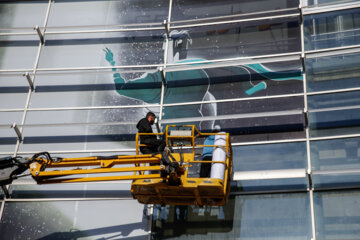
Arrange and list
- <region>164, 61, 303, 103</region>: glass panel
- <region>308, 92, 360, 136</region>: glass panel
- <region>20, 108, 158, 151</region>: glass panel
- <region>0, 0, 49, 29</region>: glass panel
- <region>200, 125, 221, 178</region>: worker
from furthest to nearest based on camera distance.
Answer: <region>0, 0, 49, 29</region>: glass panel → <region>20, 108, 158, 151</region>: glass panel → <region>164, 61, 303, 103</region>: glass panel → <region>308, 92, 360, 136</region>: glass panel → <region>200, 125, 221, 178</region>: worker

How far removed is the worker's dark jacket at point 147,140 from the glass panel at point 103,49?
11.1ft

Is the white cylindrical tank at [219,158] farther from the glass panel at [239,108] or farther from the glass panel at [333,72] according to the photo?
the glass panel at [333,72]

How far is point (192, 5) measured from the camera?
65.3ft

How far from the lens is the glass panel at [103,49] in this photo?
19344mm

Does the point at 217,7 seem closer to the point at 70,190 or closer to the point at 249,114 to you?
the point at 249,114

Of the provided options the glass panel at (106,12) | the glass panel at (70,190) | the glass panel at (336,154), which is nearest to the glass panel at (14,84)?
the glass panel at (106,12)

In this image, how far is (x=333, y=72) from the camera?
17609 mm

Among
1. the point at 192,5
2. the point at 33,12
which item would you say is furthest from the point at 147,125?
the point at 33,12

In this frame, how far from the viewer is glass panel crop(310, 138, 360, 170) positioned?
16.1m

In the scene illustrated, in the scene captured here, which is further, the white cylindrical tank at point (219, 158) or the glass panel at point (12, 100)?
the glass panel at point (12, 100)

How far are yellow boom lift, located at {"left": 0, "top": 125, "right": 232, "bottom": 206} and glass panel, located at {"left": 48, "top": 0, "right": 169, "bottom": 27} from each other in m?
5.64

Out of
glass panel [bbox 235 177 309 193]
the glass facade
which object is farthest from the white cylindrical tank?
glass panel [bbox 235 177 309 193]

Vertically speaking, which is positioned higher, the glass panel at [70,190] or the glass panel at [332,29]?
the glass panel at [332,29]

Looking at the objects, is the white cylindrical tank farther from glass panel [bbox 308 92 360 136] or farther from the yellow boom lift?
glass panel [bbox 308 92 360 136]
